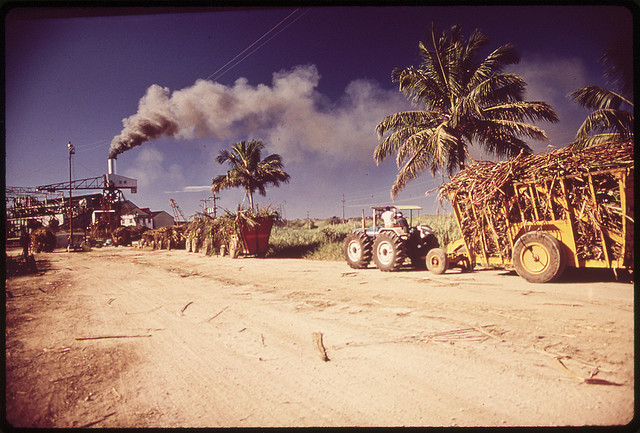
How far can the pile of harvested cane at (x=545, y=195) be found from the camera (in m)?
5.51

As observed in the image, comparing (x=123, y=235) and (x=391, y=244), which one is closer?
(x=391, y=244)

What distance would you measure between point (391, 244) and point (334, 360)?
5762 mm

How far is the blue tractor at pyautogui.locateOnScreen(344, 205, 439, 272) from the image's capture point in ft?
27.7

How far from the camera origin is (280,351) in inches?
128

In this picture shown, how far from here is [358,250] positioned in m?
9.74

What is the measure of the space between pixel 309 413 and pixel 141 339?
2.59 m

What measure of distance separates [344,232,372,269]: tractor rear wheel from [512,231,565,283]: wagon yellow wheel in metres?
4.04

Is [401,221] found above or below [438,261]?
above

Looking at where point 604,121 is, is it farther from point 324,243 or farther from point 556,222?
point 324,243

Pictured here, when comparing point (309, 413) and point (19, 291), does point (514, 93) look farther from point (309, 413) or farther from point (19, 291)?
point (19, 291)

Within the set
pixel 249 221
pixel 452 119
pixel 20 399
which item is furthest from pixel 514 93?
pixel 20 399

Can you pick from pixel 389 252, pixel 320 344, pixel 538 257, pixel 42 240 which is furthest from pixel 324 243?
pixel 42 240

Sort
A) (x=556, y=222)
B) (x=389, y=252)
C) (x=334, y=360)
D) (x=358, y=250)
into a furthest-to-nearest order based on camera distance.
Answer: (x=358, y=250) < (x=389, y=252) < (x=556, y=222) < (x=334, y=360)

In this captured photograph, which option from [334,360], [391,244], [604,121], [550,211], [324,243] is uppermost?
[604,121]
